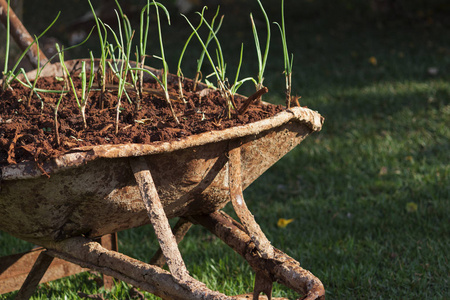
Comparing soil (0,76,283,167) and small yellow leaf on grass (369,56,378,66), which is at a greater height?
soil (0,76,283,167)

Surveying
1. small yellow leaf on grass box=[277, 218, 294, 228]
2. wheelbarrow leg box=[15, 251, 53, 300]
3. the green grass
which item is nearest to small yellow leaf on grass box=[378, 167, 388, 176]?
the green grass

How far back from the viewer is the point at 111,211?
1.65 metres

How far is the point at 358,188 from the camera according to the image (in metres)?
3.43

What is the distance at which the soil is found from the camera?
150cm

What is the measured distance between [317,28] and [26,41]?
569 cm

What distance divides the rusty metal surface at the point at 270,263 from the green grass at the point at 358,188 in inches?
23.8

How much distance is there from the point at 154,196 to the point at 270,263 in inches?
15.3

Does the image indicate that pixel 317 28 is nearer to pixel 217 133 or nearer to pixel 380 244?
pixel 380 244

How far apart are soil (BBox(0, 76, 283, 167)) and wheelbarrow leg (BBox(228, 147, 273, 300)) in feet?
0.39

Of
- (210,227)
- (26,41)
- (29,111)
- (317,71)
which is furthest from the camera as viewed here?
(317,71)

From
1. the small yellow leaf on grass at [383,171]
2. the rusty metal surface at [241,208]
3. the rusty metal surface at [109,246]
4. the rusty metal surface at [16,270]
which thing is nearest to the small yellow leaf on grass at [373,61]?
the small yellow leaf on grass at [383,171]

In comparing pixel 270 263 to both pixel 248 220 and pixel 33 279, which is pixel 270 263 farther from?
pixel 33 279

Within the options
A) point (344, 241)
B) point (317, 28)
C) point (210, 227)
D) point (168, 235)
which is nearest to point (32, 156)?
point (168, 235)

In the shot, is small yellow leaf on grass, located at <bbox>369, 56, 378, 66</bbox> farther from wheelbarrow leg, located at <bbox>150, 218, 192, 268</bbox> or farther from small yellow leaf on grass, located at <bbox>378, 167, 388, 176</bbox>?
wheelbarrow leg, located at <bbox>150, 218, 192, 268</bbox>
